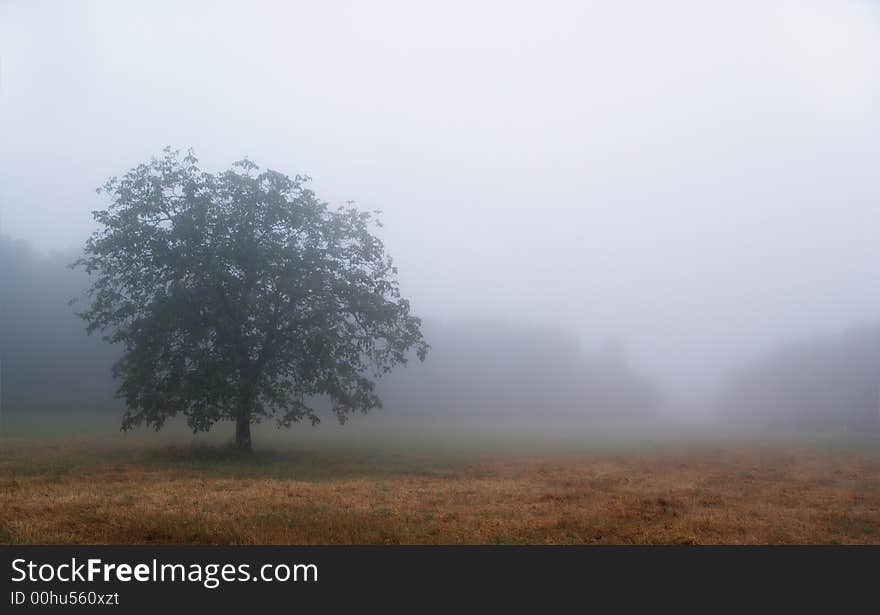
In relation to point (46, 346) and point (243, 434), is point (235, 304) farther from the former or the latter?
point (46, 346)

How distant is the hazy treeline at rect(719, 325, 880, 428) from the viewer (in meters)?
66.6

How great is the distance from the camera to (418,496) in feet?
57.2

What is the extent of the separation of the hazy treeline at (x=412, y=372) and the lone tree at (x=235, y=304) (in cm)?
2417

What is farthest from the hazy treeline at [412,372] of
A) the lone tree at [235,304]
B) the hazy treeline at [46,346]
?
the lone tree at [235,304]

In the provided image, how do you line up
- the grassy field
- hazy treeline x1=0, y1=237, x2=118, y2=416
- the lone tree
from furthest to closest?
hazy treeline x1=0, y1=237, x2=118, y2=416 < the lone tree < the grassy field

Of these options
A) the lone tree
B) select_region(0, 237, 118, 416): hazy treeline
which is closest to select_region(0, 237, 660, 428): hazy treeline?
select_region(0, 237, 118, 416): hazy treeline

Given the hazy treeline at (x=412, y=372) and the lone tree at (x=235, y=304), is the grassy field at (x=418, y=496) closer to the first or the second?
the lone tree at (x=235, y=304)

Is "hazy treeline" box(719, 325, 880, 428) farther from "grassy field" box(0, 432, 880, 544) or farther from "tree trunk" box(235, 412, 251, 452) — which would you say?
"tree trunk" box(235, 412, 251, 452)

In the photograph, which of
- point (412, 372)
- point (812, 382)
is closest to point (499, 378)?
point (412, 372)

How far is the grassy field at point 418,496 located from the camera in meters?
12.5

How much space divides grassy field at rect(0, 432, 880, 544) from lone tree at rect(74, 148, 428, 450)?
285cm

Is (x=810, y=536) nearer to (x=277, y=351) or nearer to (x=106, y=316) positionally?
(x=277, y=351)

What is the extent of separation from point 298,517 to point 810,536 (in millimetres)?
10406

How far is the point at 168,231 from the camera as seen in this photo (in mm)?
29922
